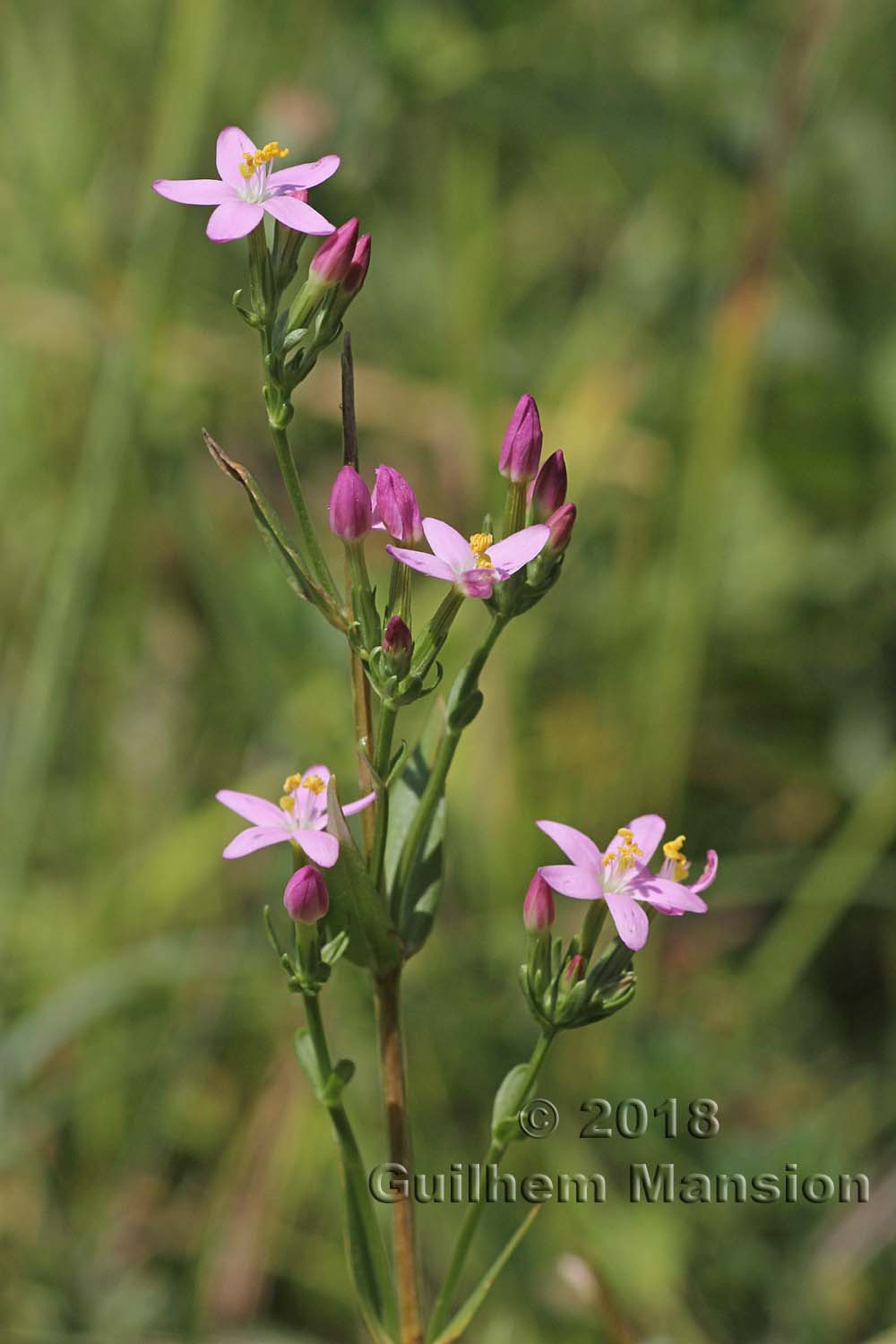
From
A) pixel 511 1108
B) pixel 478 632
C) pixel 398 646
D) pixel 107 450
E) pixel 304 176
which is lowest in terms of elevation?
pixel 511 1108

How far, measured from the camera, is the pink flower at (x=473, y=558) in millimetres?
1361

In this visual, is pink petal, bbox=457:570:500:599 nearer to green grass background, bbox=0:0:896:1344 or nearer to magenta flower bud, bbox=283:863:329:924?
magenta flower bud, bbox=283:863:329:924

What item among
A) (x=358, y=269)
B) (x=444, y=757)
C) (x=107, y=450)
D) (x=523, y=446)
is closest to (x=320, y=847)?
(x=444, y=757)

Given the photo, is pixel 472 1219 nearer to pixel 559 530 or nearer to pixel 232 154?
pixel 559 530

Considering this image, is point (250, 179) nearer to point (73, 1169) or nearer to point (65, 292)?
point (73, 1169)

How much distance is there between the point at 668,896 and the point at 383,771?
0.35 meters

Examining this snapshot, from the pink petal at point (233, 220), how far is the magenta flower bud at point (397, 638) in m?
0.42

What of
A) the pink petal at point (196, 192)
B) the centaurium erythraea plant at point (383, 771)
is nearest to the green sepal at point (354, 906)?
the centaurium erythraea plant at point (383, 771)

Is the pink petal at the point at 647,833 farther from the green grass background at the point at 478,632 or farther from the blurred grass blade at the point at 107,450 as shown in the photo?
the blurred grass blade at the point at 107,450

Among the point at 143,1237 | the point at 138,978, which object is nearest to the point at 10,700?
the point at 138,978

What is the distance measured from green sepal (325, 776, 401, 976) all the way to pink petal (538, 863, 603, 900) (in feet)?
0.62

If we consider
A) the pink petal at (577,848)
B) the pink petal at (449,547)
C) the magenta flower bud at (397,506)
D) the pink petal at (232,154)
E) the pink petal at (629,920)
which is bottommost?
the pink petal at (629,920)

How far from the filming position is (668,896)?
146cm

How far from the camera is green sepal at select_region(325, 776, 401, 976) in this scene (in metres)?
1.40
